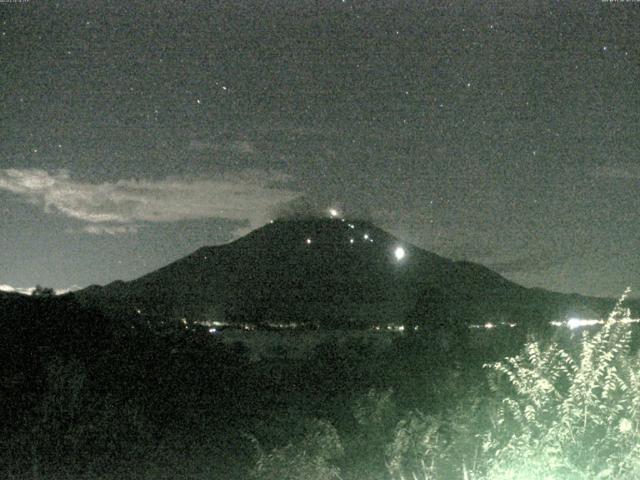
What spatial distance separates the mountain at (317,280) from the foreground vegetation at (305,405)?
63175 mm

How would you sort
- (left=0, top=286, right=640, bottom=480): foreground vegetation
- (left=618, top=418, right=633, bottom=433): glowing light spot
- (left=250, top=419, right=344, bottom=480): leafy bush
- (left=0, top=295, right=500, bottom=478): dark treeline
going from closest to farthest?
(left=618, top=418, right=633, bottom=433): glowing light spot, (left=0, top=286, right=640, bottom=480): foreground vegetation, (left=250, top=419, right=344, bottom=480): leafy bush, (left=0, top=295, right=500, bottom=478): dark treeline

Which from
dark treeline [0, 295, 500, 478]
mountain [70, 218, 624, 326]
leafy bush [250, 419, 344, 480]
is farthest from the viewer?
mountain [70, 218, 624, 326]

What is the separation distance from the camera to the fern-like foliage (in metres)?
7.79

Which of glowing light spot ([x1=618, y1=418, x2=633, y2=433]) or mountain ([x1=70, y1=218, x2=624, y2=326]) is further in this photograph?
mountain ([x1=70, y1=218, x2=624, y2=326])

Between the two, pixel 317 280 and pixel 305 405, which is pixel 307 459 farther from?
pixel 317 280

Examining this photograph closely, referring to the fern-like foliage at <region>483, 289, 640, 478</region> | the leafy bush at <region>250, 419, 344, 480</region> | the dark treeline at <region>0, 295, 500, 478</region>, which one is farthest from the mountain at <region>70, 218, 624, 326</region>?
the fern-like foliage at <region>483, 289, 640, 478</region>

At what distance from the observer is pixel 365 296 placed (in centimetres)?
11200

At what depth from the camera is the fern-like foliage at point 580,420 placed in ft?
25.6

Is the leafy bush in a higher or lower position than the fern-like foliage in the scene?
lower

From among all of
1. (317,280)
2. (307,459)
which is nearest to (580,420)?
(307,459)

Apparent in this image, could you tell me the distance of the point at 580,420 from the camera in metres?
8.23

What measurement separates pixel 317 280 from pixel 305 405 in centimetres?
10379

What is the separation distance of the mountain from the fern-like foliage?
7645cm

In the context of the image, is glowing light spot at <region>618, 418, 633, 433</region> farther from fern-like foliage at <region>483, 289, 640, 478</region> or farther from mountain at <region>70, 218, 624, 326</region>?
mountain at <region>70, 218, 624, 326</region>
